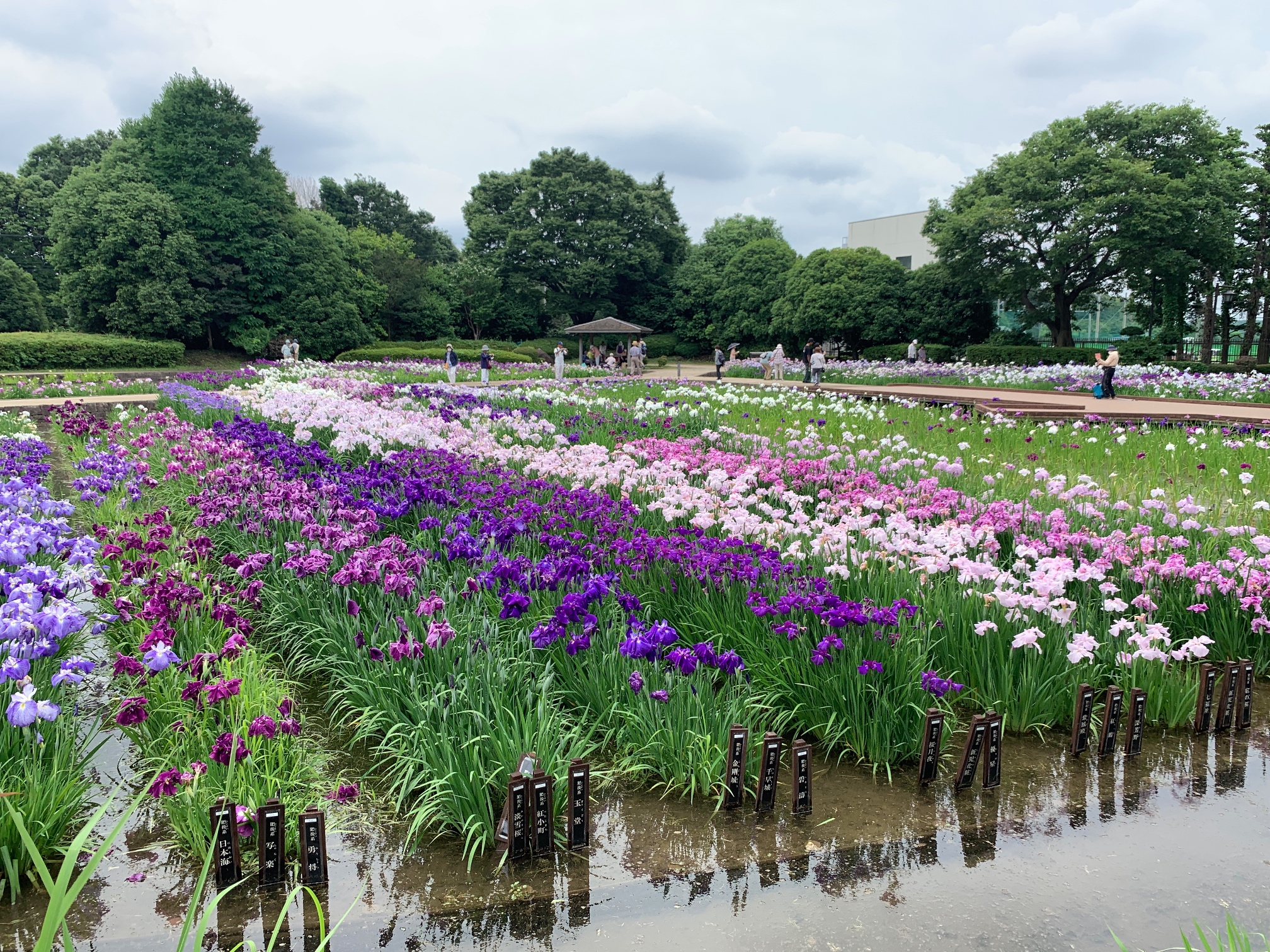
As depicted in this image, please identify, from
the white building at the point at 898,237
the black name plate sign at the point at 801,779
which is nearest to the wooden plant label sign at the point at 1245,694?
the black name plate sign at the point at 801,779

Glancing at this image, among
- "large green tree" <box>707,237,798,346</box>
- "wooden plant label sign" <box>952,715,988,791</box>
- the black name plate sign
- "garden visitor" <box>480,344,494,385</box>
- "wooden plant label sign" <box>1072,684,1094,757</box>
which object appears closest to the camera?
the black name plate sign

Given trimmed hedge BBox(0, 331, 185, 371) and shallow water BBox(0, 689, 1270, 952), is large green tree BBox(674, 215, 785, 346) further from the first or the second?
shallow water BBox(0, 689, 1270, 952)

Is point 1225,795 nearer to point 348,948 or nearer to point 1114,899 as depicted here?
point 1114,899

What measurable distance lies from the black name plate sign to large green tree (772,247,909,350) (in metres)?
36.7

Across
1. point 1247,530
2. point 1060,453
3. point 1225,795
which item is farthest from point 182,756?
point 1060,453

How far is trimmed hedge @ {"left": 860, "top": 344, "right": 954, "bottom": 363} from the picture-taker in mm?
36219

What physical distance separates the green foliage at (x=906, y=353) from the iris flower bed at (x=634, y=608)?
3037cm

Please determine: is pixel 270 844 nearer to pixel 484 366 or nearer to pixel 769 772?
pixel 769 772

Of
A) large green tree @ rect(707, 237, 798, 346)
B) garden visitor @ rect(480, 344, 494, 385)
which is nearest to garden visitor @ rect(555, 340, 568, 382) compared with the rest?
garden visitor @ rect(480, 344, 494, 385)

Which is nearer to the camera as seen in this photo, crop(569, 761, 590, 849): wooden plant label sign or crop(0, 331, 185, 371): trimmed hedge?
crop(569, 761, 590, 849): wooden plant label sign

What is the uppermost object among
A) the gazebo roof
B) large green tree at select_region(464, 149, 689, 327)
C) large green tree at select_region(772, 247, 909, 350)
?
large green tree at select_region(464, 149, 689, 327)

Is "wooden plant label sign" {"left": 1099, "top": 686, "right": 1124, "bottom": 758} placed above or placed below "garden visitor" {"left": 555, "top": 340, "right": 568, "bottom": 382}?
below

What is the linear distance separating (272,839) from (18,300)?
45.6 metres

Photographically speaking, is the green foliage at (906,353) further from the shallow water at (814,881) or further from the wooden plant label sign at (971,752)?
the shallow water at (814,881)
